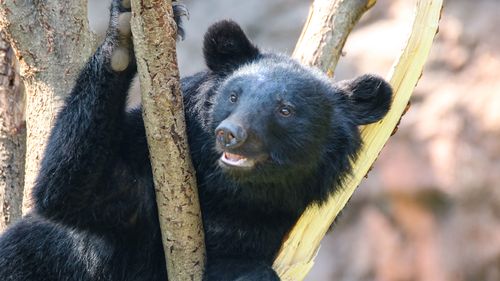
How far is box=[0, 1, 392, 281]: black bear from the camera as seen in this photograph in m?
4.38

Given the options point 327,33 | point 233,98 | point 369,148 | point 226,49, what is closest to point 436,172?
point 327,33

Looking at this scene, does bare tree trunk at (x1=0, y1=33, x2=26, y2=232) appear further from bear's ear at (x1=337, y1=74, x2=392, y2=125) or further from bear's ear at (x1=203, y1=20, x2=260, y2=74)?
bear's ear at (x1=337, y1=74, x2=392, y2=125)

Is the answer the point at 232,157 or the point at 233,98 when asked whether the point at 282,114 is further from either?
the point at 232,157

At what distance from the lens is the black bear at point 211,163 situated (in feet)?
14.4

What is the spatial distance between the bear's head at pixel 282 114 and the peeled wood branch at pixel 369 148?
16 cm

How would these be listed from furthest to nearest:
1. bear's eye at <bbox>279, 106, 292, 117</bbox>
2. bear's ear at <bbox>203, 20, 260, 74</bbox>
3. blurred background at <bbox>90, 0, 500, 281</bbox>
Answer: blurred background at <bbox>90, 0, 500, 281</bbox> → bear's ear at <bbox>203, 20, 260, 74</bbox> → bear's eye at <bbox>279, 106, 292, 117</bbox>

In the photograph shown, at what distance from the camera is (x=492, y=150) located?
9125 millimetres

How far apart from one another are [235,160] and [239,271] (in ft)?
2.45

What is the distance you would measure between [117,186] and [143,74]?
0.91m

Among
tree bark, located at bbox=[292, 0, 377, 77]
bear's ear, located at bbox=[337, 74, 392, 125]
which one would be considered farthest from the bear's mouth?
tree bark, located at bbox=[292, 0, 377, 77]

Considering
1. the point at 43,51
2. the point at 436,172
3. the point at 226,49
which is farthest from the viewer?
the point at 436,172

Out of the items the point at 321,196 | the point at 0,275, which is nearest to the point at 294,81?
the point at 321,196

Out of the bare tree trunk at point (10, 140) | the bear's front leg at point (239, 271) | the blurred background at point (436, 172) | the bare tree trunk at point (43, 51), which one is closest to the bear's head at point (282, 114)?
the bear's front leg at point (239, 271)

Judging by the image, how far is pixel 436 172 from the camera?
932 centimetres
